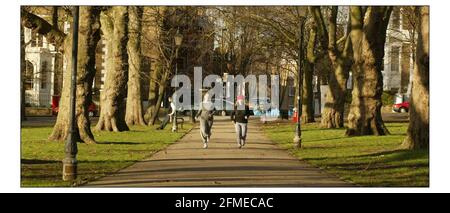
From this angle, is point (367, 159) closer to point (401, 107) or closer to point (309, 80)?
point (309, 80)

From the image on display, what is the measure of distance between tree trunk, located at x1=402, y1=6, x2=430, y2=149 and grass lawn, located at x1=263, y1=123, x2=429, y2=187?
0.51 m

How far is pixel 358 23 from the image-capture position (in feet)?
99.7

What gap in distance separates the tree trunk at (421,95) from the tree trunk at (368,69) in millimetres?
7811

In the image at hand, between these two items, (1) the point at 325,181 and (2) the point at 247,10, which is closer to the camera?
(1) the point at 325,181

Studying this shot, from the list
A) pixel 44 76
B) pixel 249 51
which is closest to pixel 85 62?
pixel 249 51

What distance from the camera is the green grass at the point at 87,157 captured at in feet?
46.9

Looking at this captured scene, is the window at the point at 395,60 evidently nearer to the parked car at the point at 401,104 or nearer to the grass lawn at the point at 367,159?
the parked car at the point at 401,104

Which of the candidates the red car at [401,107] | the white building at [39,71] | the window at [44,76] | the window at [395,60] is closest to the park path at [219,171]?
the white building at [39,71]

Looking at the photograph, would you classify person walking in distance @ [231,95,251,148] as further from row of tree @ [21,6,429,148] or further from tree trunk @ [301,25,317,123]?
tree trunk @ [301,25,317,123]

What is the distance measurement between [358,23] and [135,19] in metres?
11.4
